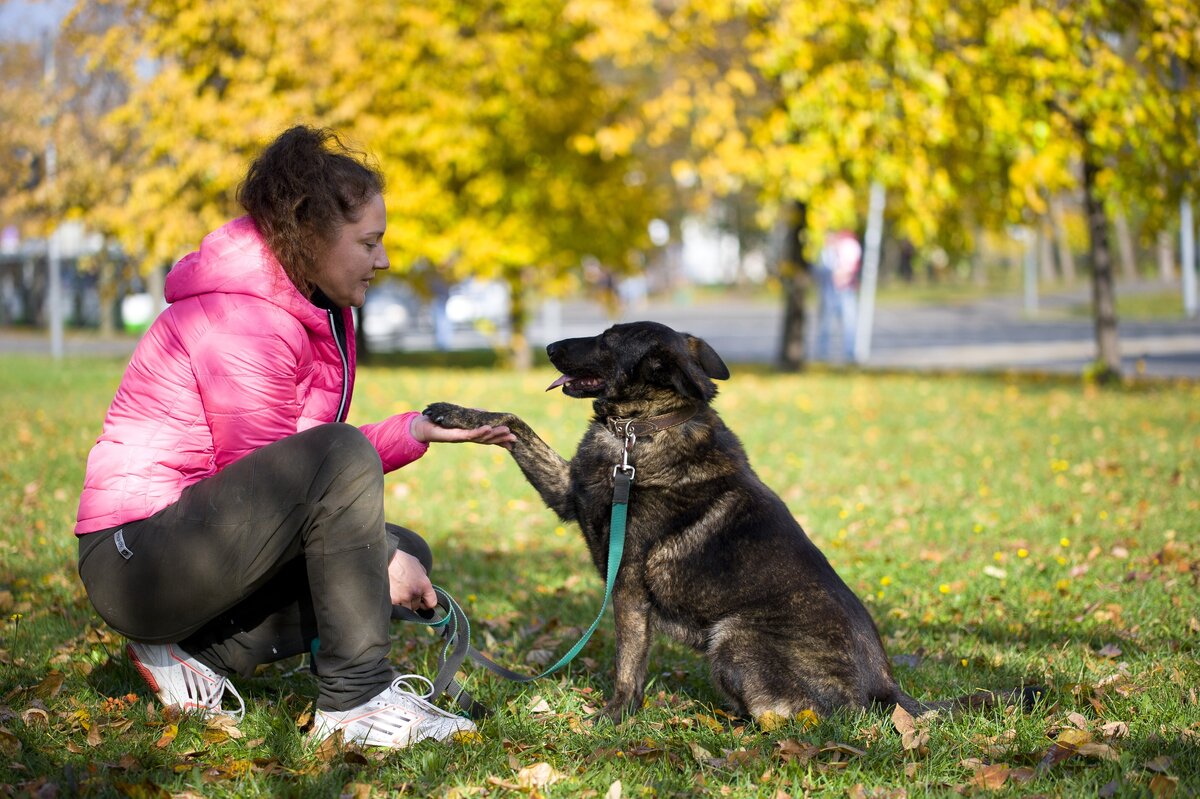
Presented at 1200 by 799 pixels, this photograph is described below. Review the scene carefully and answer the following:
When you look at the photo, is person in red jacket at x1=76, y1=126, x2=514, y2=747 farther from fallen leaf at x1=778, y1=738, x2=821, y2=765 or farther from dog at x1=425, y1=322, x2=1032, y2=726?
fallen leaf at x1=778, y1=738, x2=821, y2=765

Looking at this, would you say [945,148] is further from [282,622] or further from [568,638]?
[282,622]

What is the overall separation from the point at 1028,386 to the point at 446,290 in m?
12.7

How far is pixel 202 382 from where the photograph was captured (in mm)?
3277

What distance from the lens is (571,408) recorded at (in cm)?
1345

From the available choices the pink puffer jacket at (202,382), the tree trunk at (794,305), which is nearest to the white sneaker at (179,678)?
the pink puffer jacket at (202,382)

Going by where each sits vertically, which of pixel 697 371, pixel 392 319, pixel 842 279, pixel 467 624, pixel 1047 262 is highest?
pixel 1047 262

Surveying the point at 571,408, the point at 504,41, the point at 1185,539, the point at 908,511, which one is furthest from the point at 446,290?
the point at 1185,539

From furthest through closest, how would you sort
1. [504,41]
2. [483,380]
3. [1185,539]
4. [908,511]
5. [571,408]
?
[504,41] < [483,380] < [571,408] < [908,511] < [1185,539]

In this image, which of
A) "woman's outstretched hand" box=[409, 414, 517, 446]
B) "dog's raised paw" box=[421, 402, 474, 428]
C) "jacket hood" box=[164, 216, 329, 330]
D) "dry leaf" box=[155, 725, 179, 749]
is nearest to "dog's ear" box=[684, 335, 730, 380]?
"woman's outstretched hand" box=[409, 414, 517, 446]

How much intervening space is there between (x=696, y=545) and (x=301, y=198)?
68.1 inches

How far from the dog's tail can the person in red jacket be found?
5.00 ft

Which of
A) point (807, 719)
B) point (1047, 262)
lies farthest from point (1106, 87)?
point (1047, 262)

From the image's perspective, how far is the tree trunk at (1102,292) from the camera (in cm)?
1519

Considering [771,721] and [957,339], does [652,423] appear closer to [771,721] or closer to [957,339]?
[771,721]
